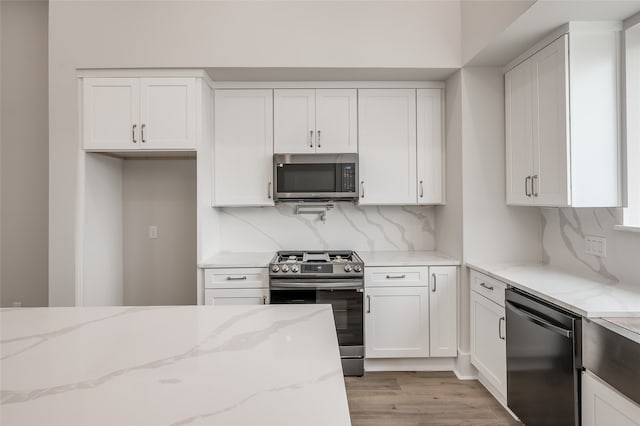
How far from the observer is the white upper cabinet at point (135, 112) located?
9.23 ft

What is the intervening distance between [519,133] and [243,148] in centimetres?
A: 212

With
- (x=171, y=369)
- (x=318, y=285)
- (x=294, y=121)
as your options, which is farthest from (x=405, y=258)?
(x=171, y=369)

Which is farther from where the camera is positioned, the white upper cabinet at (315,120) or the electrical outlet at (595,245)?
the white upper cabinet at (315,120)

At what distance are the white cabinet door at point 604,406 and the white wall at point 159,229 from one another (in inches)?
116

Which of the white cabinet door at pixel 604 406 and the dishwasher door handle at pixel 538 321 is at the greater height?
the dishwasher door handle at pixel 538 321

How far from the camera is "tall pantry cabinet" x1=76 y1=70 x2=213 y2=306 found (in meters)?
2.82

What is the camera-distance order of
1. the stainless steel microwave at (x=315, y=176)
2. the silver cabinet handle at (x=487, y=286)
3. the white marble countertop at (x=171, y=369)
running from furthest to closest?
the stainless steel microwave at (x=315, y=176) → the silver cabinet handle at (x=487, y=286) → the white marble countertop at (x=171, y=369)

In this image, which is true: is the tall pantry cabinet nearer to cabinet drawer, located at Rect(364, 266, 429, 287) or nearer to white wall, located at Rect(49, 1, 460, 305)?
white wall, located at Rect(49, 1, 460, 305)

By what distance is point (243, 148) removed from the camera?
3.18 meters

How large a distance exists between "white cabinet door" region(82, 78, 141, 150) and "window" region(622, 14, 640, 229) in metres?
3.17

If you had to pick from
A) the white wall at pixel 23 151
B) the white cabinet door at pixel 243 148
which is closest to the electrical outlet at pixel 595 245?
Answer: the white cabinet door at pixel 243 148

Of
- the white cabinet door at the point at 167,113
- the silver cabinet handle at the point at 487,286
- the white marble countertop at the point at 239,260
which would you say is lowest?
the silver cabinet handle at the point at 487,286

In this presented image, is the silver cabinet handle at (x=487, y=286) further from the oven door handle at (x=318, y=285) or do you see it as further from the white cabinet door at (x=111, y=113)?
the white cabinet door at (x=111, y=113)

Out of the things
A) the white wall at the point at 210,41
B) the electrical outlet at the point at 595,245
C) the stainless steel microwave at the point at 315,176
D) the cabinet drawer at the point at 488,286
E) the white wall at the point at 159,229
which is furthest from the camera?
the white wall at the point at 159,229
